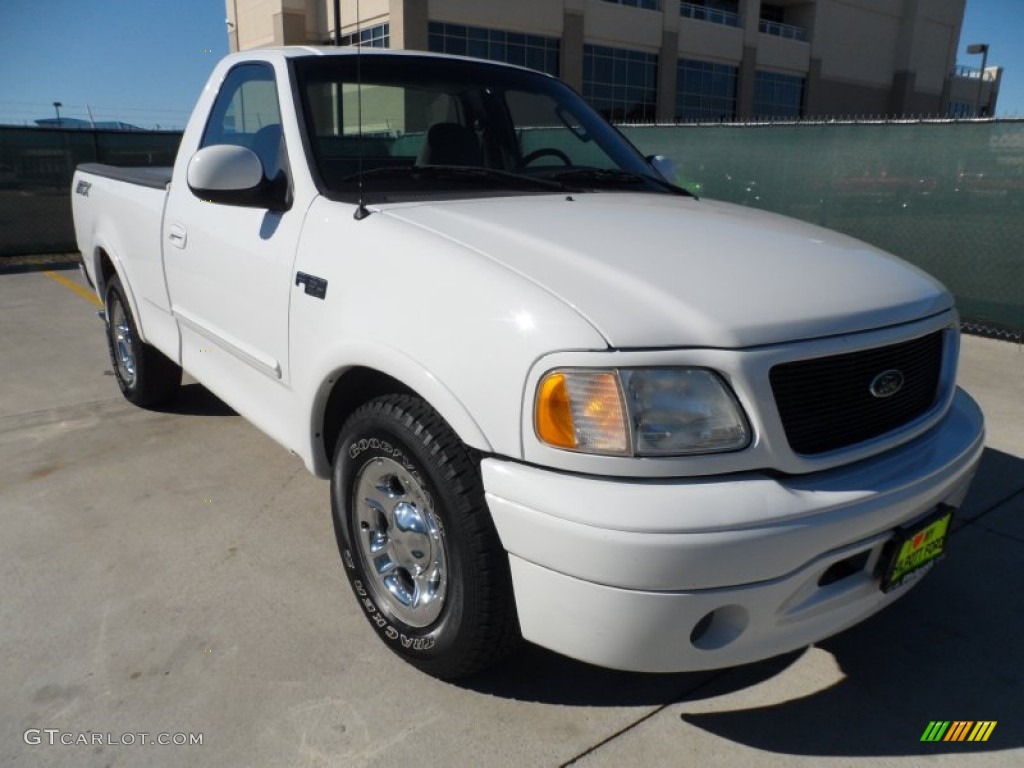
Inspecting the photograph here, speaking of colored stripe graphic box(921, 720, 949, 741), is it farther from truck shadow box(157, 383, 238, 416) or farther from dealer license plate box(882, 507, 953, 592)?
truck shadow box(157, 383, 238, 416)

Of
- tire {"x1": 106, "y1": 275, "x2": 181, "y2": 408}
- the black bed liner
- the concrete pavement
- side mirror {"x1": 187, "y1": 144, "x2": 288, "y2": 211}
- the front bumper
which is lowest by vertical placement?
the concrete pavement

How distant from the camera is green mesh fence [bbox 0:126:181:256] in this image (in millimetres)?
11266

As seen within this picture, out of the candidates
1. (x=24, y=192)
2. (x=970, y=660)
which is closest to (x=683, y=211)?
(x=970, y=660)

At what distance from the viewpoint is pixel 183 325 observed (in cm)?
→ 360

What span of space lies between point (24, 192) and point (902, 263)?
40.6ft

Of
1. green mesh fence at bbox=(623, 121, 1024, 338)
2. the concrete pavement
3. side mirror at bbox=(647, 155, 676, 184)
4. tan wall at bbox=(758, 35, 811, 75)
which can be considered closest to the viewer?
the concrete pavement

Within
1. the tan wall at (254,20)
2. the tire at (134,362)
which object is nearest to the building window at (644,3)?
the tan wall at (254,20)

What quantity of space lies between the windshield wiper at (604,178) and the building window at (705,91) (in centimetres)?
3882

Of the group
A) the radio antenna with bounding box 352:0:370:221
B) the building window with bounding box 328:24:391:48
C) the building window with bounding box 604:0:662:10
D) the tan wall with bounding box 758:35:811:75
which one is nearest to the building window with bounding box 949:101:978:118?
the tan wall with bounding box 758:35:811:75

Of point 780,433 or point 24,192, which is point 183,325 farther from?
point 24,192

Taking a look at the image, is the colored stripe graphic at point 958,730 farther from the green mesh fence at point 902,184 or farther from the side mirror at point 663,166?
the green mesh fence at point 902,184

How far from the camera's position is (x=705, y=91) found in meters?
41.0

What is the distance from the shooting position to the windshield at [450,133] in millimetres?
2770

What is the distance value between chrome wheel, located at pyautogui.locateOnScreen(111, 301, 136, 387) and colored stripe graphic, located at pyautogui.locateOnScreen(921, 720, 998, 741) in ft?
14.0
